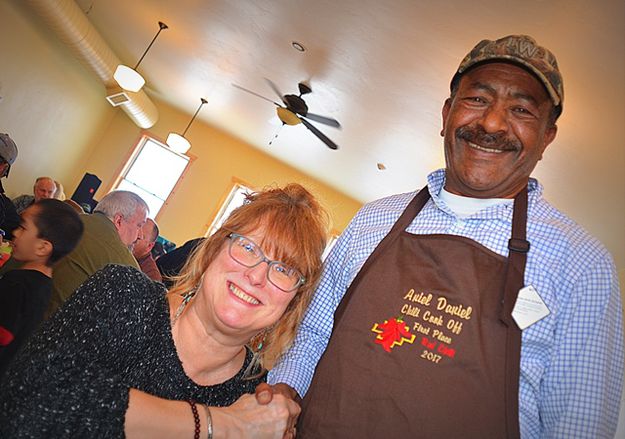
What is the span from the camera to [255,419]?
4.34 feet

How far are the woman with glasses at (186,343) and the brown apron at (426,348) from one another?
0.18 meters

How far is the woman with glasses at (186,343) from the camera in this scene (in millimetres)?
1189

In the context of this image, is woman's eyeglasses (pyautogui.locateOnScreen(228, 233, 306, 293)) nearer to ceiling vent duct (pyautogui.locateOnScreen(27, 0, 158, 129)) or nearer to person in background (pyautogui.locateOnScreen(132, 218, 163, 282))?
person in background (pyautogui.locateOnScreen(132, 218, 163, 282))

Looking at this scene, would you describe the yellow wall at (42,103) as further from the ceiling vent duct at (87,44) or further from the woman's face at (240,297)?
the woman's face at (240,297)

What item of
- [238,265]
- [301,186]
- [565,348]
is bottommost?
[238,265]

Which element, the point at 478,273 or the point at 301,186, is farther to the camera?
the point at 301,186

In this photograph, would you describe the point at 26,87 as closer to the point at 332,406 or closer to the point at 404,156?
the point at 404,156

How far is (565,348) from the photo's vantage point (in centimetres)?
120

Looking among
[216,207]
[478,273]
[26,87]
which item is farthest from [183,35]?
[478,273]

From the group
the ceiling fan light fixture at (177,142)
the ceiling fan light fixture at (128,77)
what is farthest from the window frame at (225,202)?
the ceiling fan light fixture at (128,77)

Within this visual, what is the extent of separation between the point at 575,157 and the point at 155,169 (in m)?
8.65

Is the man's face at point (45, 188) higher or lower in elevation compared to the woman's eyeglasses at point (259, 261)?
lower

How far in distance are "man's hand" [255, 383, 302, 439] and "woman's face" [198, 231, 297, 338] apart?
0.17 metres

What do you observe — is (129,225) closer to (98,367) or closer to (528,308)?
(98,367)
